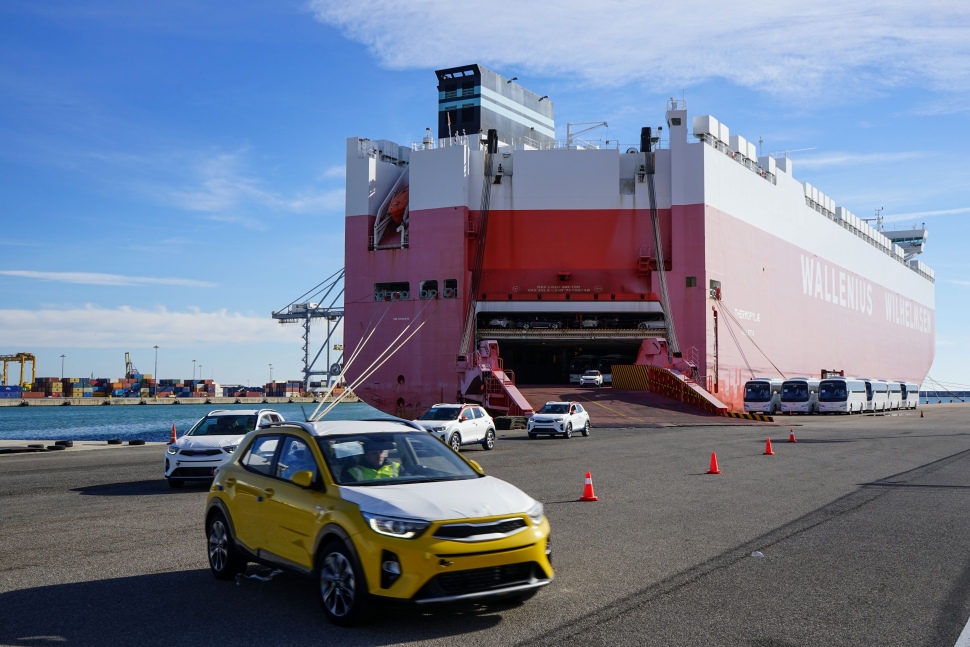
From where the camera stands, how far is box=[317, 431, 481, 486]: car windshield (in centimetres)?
733

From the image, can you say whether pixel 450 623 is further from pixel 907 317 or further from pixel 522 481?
pixel 907 317

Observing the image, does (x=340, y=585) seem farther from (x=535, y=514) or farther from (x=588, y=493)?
(x=588, y=493)

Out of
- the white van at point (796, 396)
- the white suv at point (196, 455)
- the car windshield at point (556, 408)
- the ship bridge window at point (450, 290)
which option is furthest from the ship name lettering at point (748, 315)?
the white suv at point (196, 455)

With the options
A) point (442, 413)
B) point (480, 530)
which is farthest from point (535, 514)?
point (442, 413)

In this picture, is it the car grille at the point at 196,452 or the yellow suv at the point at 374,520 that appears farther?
the car grille at the point at 196,452

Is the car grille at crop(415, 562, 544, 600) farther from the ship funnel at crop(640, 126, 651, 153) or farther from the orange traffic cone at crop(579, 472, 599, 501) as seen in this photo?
the ship funnel at crop(640, 126, 651, 153)

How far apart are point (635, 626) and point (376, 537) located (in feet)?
6.61

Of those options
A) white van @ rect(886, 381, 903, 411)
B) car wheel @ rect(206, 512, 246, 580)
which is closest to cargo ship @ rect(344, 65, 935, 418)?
white van @ rect(886, 381, 903, 411)

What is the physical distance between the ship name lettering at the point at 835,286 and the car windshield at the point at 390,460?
6066cm

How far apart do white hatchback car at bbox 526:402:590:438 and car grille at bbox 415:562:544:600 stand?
25.4m

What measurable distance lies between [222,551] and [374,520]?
8.21 feet

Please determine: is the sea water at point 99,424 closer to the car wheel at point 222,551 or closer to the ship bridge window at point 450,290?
the ship bridge window at point 450,290

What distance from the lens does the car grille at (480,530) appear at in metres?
6.45

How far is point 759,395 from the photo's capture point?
50.4 meters
